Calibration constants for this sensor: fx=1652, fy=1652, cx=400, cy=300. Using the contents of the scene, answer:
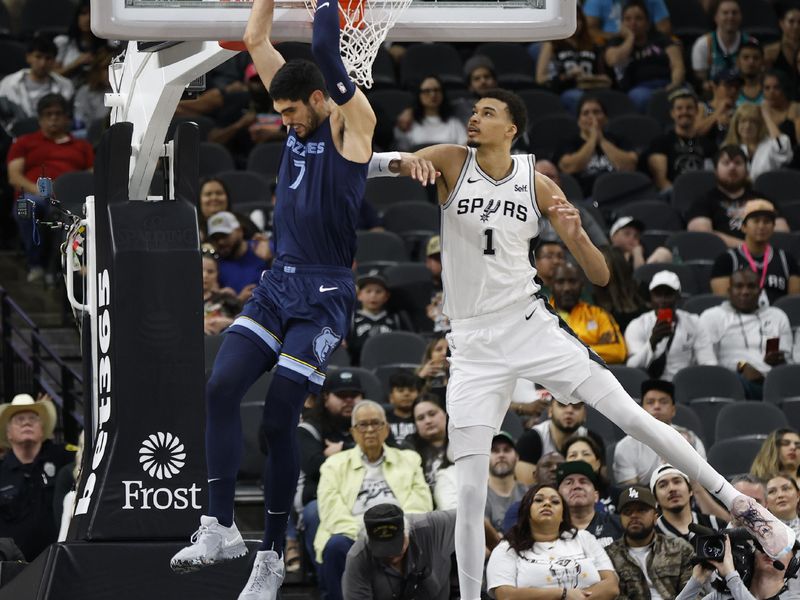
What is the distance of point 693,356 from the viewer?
1262 cm

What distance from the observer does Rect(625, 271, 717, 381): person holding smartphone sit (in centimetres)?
1241

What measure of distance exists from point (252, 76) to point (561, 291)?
15.8 feet

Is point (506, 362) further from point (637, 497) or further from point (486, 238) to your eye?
point (637, 497)

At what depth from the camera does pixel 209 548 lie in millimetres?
7078

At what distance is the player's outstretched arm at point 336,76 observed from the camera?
6.86 metres

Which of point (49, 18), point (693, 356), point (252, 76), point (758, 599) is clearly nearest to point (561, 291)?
point (693, 356)

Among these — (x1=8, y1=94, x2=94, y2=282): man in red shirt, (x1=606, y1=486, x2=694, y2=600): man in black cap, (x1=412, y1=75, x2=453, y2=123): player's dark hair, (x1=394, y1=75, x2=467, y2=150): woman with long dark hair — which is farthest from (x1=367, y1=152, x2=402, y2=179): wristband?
(x1=412, y1=75, x2=453, y2=123): player's dark hair

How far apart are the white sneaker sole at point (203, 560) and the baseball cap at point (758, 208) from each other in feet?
23.2

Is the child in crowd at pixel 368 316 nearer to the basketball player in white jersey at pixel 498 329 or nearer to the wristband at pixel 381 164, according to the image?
the basketball player in white jersey at pixel 498 329

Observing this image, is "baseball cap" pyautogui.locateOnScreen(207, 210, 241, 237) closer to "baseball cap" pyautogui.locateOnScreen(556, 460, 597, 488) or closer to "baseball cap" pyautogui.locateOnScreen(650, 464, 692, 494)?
"baseball cap" pyautogui.locateOnScreen(556, 460, 597, 488)

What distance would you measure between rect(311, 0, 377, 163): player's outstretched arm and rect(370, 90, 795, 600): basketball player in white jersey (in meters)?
0.39

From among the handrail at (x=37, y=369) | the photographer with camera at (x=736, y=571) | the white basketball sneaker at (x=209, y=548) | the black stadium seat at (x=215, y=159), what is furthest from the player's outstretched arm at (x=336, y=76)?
the black stadium seat at (x=215, y=159)

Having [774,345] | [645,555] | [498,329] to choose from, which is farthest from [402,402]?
[498,329]

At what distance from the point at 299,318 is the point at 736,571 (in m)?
2.76
